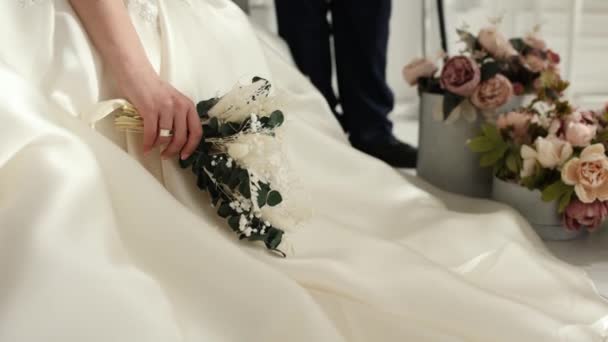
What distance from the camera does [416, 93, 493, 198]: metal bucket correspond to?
5.04 ft

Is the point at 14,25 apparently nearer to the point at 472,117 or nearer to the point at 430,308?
the point at 430,308

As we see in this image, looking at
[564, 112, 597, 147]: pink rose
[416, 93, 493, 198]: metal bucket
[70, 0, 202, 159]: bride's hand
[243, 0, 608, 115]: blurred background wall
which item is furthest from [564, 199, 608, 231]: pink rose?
[243, 0, 608, 115]: blurred background wall

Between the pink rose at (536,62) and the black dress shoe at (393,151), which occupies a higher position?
the pink rose at (536,62)

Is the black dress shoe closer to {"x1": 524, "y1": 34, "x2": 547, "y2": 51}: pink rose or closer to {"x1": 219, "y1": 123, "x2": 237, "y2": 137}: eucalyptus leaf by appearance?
{"x1": 524, "y1": 34, "x2": 547, "y2": 51}: pink rose

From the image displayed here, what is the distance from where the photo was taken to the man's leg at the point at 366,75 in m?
1.88

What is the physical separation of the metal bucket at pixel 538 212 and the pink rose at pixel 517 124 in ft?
0.33

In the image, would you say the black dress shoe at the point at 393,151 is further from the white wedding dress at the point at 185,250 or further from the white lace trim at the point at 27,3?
the white lace trim at the point at 27,3

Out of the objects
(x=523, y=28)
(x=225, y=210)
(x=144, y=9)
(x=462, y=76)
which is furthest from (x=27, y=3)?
(x=523, y=28)

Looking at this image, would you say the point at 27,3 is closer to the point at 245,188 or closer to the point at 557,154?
the point at 245,188

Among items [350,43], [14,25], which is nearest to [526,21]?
[350,43]

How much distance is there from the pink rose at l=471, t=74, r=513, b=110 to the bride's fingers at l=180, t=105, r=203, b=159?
79 centimetres

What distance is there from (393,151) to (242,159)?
1.07 meters

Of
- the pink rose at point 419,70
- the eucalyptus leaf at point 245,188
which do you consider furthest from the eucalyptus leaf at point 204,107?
the pink rose at point 419,70

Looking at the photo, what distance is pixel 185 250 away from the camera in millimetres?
782
